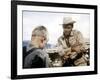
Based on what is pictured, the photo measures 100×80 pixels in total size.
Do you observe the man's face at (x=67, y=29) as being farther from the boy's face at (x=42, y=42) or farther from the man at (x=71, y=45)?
the boy's face at (x=42, y=42)

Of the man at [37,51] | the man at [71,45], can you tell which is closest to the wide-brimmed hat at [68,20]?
the man at [71,45]

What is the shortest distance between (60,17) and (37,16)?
20cm

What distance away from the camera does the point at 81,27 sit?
1857 millimetres

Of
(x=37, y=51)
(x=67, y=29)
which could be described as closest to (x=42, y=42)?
(x=37, y=51)

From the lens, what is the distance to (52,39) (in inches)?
69.7

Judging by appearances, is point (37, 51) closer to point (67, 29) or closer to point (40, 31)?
point (40, 31)

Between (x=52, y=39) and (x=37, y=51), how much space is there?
0.16 metres

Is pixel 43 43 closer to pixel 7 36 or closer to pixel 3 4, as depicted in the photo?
pixel 7 36

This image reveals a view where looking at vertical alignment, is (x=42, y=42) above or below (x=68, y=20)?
below

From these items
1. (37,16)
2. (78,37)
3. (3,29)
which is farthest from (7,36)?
(78,37)

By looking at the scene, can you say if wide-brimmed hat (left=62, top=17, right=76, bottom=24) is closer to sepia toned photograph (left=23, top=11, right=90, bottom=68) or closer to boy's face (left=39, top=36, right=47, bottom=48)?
sepia toned photograph (left=23, top=11, right=90, bottom=68)

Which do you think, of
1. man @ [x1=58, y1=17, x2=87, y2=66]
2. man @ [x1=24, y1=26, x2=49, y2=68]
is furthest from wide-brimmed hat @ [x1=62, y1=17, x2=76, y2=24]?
man @ [x1=24, y1=26, x2=49, y2=68]

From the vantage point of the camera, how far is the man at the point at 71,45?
1802mm

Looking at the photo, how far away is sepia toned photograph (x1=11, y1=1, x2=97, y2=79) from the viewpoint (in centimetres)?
167
